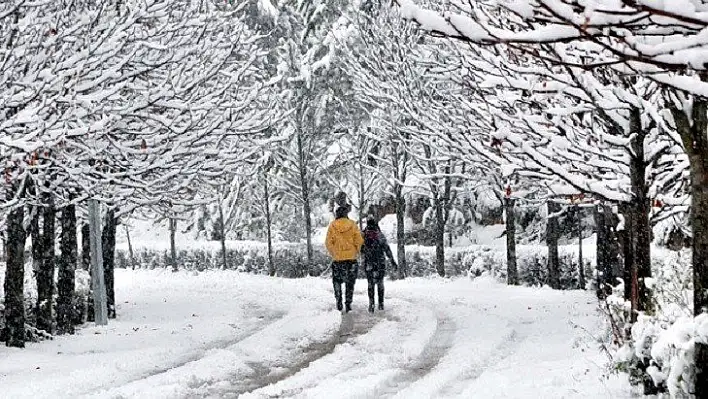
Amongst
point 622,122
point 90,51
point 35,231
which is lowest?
point 35,231

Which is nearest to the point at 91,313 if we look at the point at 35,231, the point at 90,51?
the point at 35,231

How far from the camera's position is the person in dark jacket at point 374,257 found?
529 inches

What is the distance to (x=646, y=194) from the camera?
6816 millimetres

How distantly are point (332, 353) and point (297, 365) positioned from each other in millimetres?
665

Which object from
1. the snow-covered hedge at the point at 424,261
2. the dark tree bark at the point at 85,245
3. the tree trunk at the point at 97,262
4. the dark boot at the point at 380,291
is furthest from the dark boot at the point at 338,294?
the snow-covered hedge at the point at 424,261

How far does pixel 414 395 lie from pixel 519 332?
4224 mm

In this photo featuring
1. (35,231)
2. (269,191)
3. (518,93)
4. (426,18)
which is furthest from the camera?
(269,191)

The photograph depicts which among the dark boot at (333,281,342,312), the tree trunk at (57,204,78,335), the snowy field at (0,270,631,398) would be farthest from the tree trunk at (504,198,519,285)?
the tree trunk at (57,204,78,335)

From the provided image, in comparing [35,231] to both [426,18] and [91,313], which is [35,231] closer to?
[91,313]

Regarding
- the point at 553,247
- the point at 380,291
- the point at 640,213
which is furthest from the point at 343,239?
the point at 640,213

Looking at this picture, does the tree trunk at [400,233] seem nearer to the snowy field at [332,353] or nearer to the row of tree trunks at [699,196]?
the snowy field at [332,353]

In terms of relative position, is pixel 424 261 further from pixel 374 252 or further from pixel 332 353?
pixel 332 353

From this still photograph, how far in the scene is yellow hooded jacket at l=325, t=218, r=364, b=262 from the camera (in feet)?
43.8

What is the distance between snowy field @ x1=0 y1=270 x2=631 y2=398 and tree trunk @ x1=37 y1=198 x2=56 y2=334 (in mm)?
630
